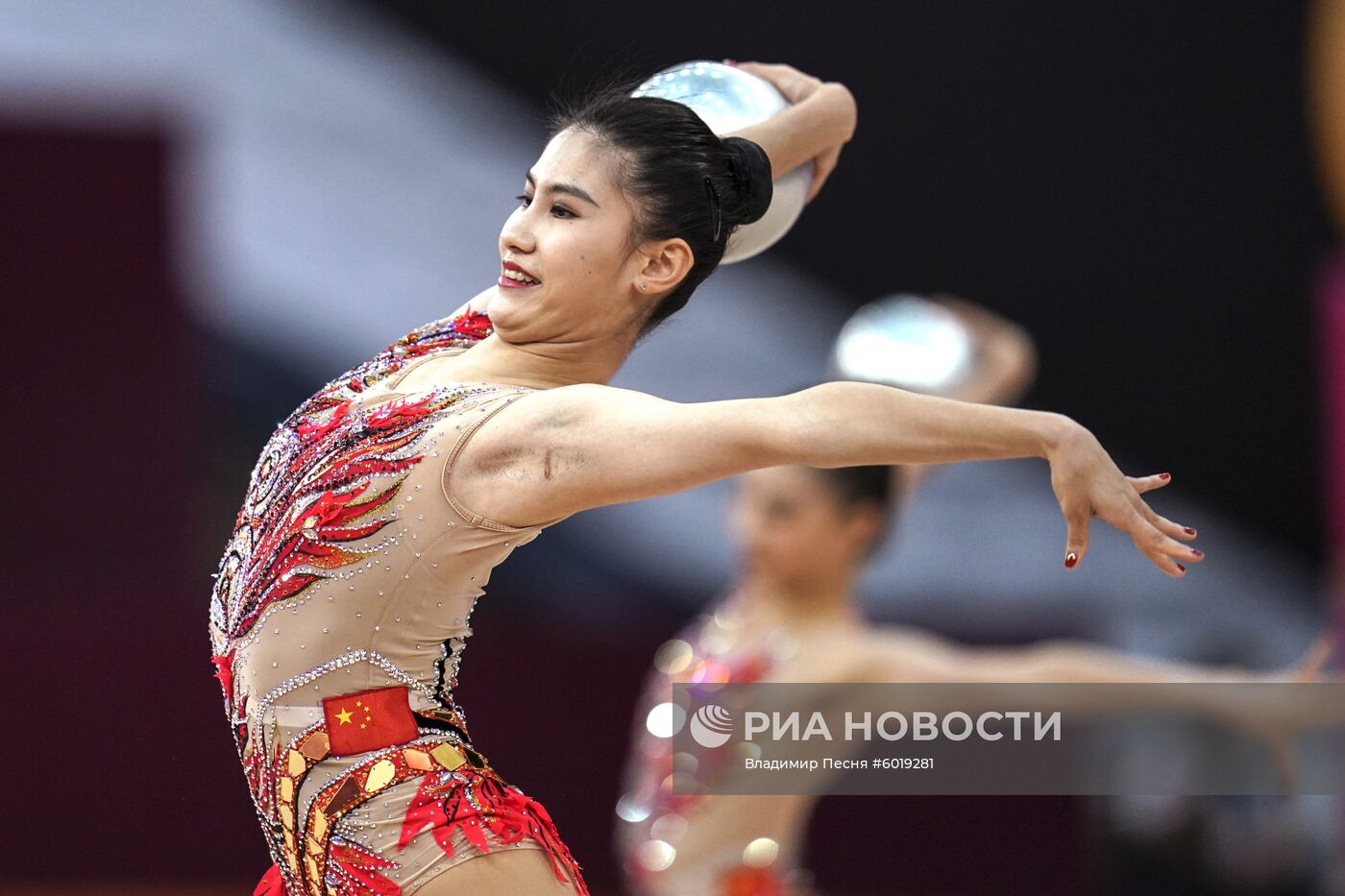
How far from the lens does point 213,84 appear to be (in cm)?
652

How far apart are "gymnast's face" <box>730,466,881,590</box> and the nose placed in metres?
1.95

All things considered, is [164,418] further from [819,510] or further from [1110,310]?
[1110,310]

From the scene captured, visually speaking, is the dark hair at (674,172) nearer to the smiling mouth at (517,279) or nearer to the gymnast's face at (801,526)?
the smiling mouth at (517,279)

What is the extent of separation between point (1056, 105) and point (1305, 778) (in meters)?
2.76

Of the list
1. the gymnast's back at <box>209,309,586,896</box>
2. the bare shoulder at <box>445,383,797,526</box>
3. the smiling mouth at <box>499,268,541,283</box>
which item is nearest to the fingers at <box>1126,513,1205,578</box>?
the bare shoulder at <box>445,383,797,526</box>

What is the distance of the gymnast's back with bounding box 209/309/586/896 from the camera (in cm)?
183

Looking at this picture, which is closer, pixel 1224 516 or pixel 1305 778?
pixel 1305 778

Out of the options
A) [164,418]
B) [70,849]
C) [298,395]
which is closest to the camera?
[70,849]

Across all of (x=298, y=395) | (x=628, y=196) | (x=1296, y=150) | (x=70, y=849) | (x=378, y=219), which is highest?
(x=1296, y=150)

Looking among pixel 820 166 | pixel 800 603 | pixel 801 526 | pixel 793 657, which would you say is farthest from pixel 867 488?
pixel 820 166

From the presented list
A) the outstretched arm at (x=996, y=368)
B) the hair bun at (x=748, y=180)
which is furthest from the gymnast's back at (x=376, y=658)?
the outstretched arm at (x=996, y=368)

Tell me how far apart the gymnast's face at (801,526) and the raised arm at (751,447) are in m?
2.12

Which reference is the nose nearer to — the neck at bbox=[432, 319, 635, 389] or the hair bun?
the neck at bbox=[432, 319, 635, 389]

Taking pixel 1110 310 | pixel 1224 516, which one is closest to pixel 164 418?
pixel 1110 310
